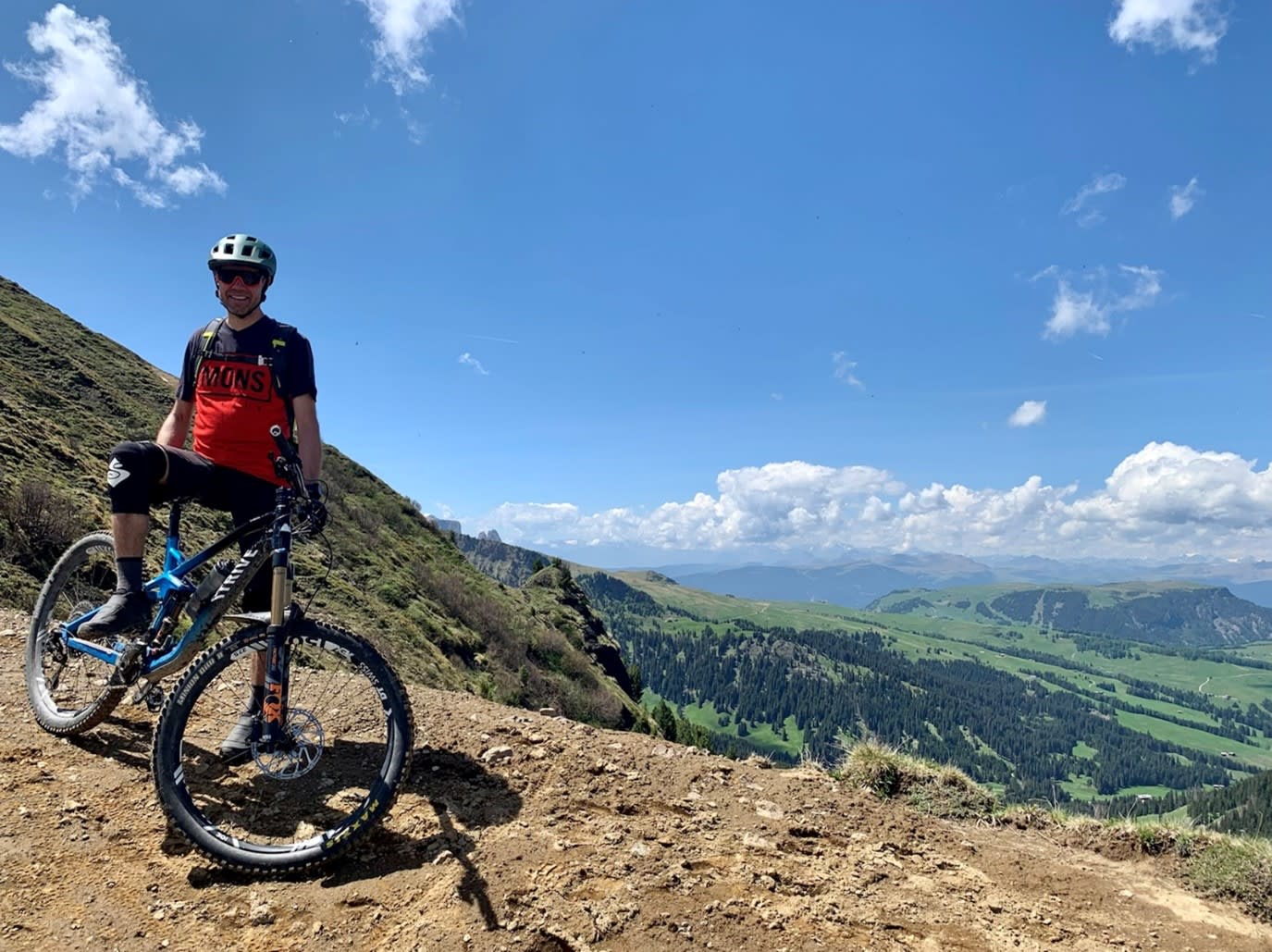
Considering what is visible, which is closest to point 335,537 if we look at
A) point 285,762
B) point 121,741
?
point 121,741

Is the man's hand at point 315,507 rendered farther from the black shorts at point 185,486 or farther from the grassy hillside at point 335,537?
the grassy hillside at point 335,537

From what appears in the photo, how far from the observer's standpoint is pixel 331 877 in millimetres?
4301

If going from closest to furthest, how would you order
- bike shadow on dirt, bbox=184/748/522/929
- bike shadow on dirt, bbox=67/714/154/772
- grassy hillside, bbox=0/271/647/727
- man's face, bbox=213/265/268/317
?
1. bike shadow on dirt, bbox=184/748/522/929
2. man's face, bbox=213/265/268/317
3. bike shadow on dirt, bbox=67/714/154/772
4. grassy hillside, bbox=0/271/647/727

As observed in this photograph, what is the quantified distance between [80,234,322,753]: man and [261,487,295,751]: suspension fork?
1.64 ft

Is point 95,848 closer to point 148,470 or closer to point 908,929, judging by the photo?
point 148,470

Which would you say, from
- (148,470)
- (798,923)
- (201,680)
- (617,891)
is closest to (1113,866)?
(798,923)

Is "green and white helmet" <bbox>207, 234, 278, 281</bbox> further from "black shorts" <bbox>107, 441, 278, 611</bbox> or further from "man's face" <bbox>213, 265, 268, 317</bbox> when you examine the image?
"black shorts" <bbox>107, 441, 278, 611</bbox>

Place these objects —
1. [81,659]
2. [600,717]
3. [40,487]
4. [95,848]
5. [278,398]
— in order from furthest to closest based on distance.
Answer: [600,717]
[40,487]
[81,659]
[278,398]
[95,848]

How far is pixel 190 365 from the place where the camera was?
5688 millimetres

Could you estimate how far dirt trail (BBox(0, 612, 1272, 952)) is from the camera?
3.87m

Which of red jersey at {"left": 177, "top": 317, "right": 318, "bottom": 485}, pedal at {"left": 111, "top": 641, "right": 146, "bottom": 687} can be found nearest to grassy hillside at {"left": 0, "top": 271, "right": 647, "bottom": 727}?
pedal at {"left": 111, "top": 641, "right": 146, "bottom": 687}

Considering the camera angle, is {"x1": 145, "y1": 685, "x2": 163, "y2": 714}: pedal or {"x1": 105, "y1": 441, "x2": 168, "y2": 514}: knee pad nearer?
{"x1": 105, "y1": 441, "x2": 168, "y2": 514}: knee pad

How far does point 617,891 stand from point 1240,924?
14.9 ft

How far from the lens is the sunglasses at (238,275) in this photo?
5516mm
